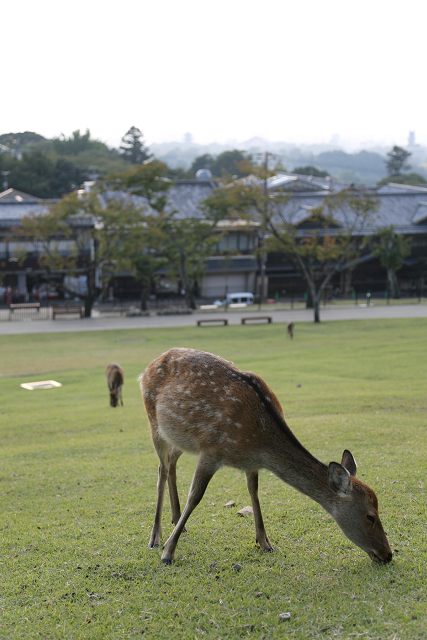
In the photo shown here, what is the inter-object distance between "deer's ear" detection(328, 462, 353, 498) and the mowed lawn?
0.66 metres

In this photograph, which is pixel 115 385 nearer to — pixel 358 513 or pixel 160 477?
A: pixel 160 477

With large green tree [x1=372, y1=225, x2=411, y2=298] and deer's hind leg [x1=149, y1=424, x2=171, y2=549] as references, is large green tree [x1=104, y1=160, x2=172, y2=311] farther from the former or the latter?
deer's hind leg [x1=149, y1=424, x2=171, y2=549]

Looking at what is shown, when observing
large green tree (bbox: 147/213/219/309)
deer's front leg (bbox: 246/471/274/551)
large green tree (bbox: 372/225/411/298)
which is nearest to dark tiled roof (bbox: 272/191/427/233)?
large green tree (bbox: 372/225/411/298)

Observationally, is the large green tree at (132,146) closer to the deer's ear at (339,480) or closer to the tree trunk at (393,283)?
the tree trunk at (393,283)

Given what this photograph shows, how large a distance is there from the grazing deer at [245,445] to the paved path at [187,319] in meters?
25.2

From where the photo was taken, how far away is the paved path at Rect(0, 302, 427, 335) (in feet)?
107

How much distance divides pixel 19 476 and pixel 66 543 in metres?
2.79

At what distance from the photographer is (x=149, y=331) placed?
30391 mm

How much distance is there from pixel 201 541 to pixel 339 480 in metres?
1.64

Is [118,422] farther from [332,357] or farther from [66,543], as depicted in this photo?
[332,357]

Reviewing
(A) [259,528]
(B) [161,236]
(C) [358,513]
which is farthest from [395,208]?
(C) [358,513]

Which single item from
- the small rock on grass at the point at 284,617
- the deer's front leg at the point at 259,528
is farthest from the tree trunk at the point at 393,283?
the small rock on grass at the point at 284,617

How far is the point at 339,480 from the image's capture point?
14.5 ft

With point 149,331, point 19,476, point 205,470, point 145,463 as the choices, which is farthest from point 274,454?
point 149,331
